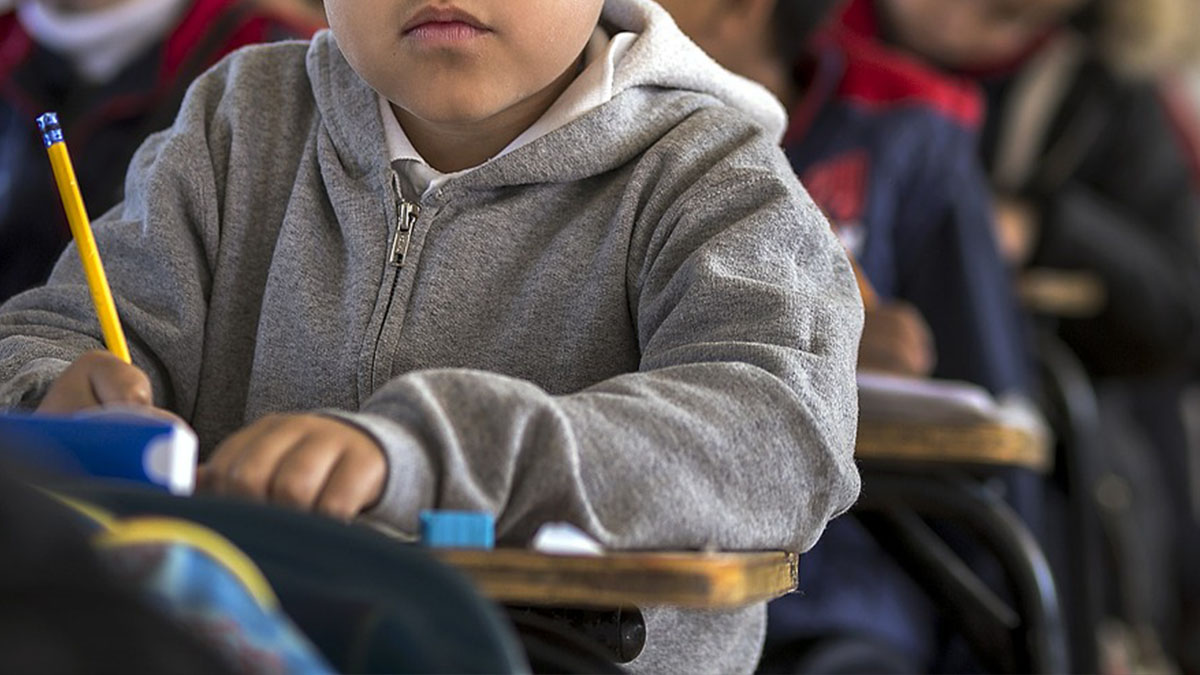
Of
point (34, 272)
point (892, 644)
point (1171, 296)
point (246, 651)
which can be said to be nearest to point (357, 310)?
point (246, 651)

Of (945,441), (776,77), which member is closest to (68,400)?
(945,441)

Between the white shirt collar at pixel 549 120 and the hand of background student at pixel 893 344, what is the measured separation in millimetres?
875

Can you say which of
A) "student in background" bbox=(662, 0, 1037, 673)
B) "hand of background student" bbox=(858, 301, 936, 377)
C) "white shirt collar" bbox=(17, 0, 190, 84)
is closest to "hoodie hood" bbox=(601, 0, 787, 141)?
"hand of background student" bbox=(858, 301, 936, 377)

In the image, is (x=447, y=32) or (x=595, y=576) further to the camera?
(x=447, y=32)

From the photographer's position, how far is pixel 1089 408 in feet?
9.45

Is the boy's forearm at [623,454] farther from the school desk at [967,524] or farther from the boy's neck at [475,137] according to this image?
the school desk at [967,524]

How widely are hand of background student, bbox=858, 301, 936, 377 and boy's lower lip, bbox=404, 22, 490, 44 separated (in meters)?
1.02

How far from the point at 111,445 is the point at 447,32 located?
46 centimetres

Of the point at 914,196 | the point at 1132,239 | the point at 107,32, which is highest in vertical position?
the point at 107,32

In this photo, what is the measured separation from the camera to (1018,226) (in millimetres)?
3381

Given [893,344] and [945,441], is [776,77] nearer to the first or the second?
[893,344]

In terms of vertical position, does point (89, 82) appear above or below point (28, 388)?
below

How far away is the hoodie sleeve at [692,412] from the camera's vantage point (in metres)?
0.90

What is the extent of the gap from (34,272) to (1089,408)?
58.7 inches
